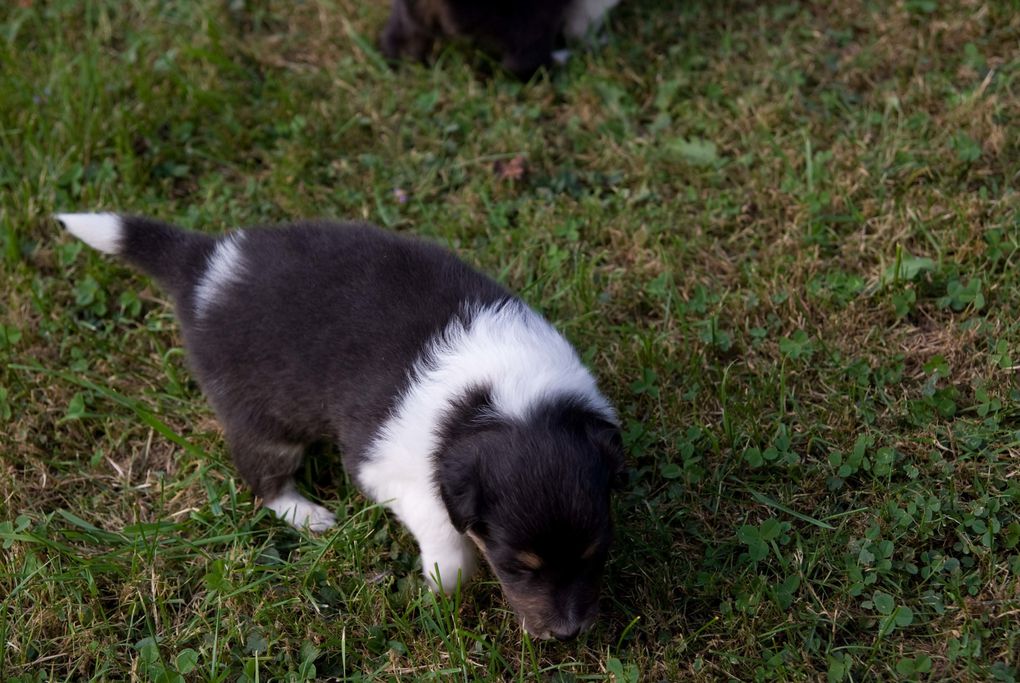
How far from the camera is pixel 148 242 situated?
3.92 meters

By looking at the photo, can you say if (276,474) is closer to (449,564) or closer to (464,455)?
(449,564)

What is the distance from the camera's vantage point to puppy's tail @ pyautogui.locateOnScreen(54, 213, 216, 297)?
3.88 metres

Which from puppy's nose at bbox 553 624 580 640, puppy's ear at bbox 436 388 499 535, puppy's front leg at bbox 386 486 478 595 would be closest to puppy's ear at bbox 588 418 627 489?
puppy's ear at bbox 436 388 499 535

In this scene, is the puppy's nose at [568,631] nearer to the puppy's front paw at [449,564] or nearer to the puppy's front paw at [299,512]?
the puppy's front paw at [449,564]

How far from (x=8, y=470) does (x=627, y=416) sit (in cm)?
225

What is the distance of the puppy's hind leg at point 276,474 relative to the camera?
12.4ft

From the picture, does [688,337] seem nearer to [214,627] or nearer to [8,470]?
[214,627]

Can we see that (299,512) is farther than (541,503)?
Yes

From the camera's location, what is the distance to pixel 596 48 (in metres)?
5.36

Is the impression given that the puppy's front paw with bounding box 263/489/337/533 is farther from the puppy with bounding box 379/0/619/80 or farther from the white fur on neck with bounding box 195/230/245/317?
the puppy with bounding box 379/0/619/80

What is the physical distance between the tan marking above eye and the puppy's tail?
1626mm

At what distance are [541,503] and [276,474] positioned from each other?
1.23 metres

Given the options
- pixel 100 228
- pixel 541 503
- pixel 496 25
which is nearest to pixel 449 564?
pixel 541 503

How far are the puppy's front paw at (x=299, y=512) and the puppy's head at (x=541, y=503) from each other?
0.74m
